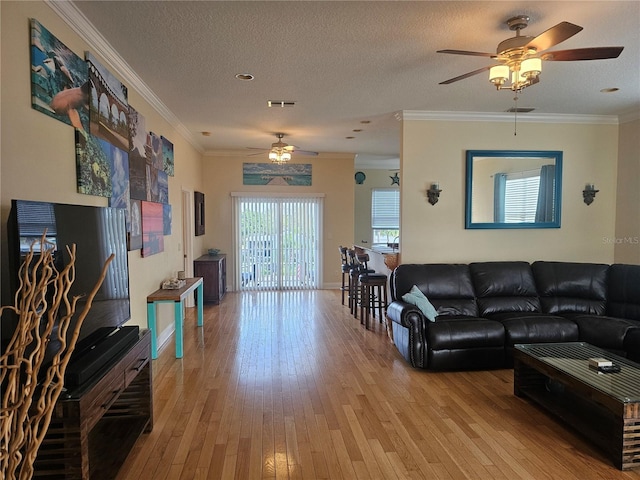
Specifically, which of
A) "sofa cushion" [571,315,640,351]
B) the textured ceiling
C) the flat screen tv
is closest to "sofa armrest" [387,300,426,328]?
"sofa cushion" [571,315,640,351]

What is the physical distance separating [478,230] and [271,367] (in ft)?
10.8

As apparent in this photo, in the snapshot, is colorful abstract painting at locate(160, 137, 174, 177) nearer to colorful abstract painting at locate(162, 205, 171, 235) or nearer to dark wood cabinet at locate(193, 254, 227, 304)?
colorful abstract painting at locate(162, 205, 171, 235)

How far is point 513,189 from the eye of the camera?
210 inches

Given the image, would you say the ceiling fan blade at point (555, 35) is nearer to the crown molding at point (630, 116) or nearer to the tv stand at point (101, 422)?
the tv stand at point (101, 422)

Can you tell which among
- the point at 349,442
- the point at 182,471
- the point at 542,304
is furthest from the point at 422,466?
the point at 542,304

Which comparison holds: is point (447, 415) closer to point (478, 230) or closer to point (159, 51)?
point (478, 230)

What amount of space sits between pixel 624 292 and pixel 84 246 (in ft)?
17.4

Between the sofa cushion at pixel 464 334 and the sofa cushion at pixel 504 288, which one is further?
the sofa cushion at pixel 504 288

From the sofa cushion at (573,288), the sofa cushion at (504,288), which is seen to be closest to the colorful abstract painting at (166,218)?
the sofa cushion at (504,288)

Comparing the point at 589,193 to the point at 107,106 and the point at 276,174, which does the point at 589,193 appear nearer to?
the point at 276,174

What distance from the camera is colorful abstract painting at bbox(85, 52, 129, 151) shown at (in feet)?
9.75

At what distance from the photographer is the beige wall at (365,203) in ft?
35.4

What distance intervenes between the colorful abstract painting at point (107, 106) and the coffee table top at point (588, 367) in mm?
3912

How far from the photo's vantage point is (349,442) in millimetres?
2705
